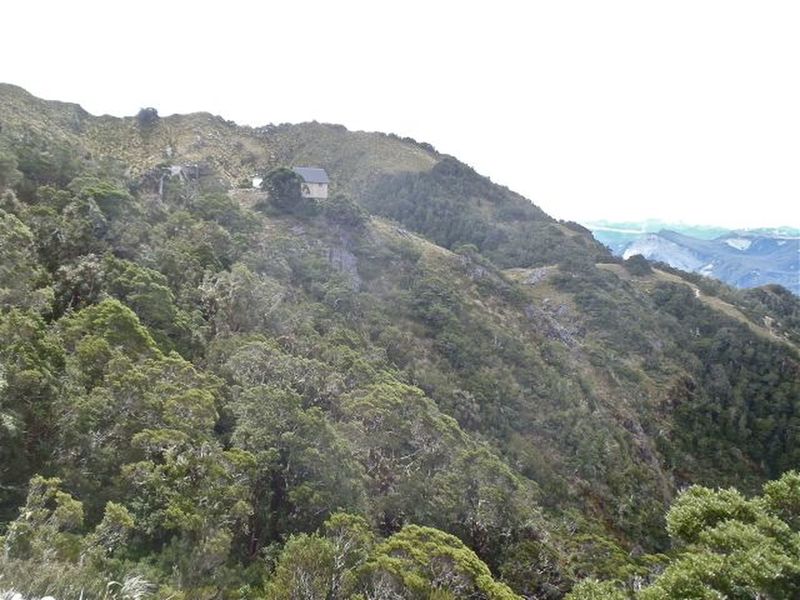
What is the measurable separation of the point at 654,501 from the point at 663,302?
1696 inches

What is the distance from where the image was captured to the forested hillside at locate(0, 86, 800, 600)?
54.5 feet

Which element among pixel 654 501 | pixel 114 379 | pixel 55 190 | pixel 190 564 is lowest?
pixel 654 501

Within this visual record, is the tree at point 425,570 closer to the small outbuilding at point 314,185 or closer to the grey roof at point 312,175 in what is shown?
the small outbuilding at point 314,185

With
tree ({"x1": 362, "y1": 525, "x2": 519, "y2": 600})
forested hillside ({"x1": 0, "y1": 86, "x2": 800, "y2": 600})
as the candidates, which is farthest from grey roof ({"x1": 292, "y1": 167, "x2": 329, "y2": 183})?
tree ({"x1": 362, "y1": 525, "x2": 519, "y2": 600})

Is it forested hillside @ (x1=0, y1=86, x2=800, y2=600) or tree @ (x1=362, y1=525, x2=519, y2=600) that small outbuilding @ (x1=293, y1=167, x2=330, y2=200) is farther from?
tree @ (x1=362, y1=525, x2=519, y2=600)

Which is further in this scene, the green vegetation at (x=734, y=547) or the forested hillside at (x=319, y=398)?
the forested hillside at (x=319, y=398)

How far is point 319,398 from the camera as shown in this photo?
2794 centimetres

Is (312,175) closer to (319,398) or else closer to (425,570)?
(319,398)

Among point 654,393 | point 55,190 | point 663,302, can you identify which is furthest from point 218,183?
point 663,302

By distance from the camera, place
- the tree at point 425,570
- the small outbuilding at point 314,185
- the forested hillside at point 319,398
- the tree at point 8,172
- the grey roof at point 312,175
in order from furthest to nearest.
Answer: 1. the grey roof at point 312,175
2. the small outbuilding at point 314,185
3. the tree at point 8,172
4. the forested hillside at point 319,398
5. the tree at point 425,570

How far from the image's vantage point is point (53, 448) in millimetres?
17719

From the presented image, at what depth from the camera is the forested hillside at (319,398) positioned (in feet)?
54.5

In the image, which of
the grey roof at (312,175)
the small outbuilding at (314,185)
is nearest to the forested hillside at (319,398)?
the small outbuilding at (314,185)

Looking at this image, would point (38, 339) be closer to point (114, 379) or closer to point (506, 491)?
point (114, 379)
